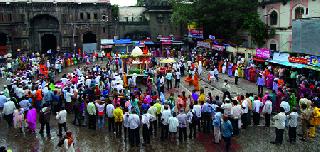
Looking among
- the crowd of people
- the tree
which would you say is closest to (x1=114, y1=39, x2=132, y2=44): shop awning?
the tree

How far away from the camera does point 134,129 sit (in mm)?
14492

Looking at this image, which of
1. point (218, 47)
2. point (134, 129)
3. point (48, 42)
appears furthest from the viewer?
point (48, 42)

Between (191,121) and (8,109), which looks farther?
(8,109)

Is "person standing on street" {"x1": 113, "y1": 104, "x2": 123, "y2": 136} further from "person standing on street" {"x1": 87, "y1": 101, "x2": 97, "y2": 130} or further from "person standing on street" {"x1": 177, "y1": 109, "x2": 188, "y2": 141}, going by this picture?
"person standing on street" {"x1": 177, "y1": 109, "x2": 188, "y2": 141}

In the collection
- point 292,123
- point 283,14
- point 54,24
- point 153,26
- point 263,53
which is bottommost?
point 292,123

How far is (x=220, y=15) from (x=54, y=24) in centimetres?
2454

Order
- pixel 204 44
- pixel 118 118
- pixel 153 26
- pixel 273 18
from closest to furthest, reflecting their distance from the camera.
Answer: pixel 118 118
pixel 273 18
pixel 204 44
pixel 153 26

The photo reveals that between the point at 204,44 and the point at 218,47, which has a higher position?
the point at 204,44

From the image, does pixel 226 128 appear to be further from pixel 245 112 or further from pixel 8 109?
pixel 8 109

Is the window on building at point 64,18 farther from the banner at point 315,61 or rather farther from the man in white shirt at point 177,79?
the banner at point 315,61

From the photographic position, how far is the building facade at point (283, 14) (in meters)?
33.6

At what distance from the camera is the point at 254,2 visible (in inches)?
1601

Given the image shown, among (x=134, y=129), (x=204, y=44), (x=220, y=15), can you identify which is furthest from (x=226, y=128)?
(x=204, y=44)

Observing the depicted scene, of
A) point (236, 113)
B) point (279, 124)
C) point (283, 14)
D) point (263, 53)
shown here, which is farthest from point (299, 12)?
point (279, 124)
